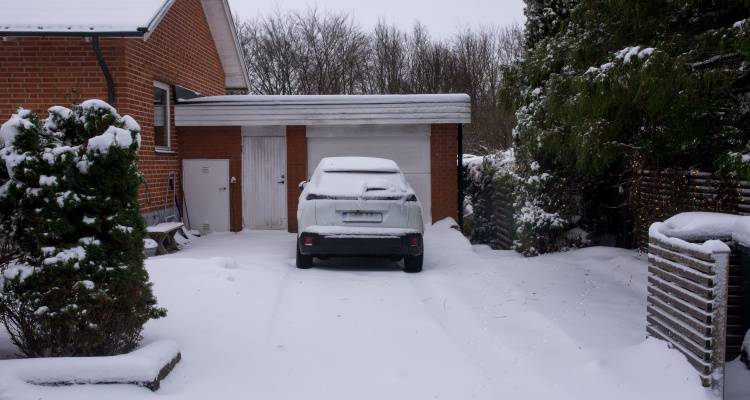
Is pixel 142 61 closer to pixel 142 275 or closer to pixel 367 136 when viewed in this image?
pixel 367 136

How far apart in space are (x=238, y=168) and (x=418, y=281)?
6520 millimetres

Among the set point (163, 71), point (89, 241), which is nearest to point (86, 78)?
point (163, 71)

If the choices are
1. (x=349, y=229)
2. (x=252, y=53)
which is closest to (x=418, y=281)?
(x=349, y=229)

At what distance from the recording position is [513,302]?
7859mm

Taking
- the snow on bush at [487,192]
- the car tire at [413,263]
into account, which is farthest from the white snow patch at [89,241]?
the snow on bush at [487,192]

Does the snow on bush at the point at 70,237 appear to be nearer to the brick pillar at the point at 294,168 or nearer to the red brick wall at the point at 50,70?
the red brick wall at the point at 50,70

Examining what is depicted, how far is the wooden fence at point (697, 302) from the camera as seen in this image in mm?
4598

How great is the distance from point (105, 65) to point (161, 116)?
2.55 metres

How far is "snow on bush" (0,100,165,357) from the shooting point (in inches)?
194

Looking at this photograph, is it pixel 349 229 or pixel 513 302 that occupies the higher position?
pixel 349 229

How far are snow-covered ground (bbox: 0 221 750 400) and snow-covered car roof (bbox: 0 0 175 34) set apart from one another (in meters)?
4.32

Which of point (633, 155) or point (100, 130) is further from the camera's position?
point (633, 155)

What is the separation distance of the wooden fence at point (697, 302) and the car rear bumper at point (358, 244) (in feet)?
13.6

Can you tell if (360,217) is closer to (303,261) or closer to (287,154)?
(303,261)
